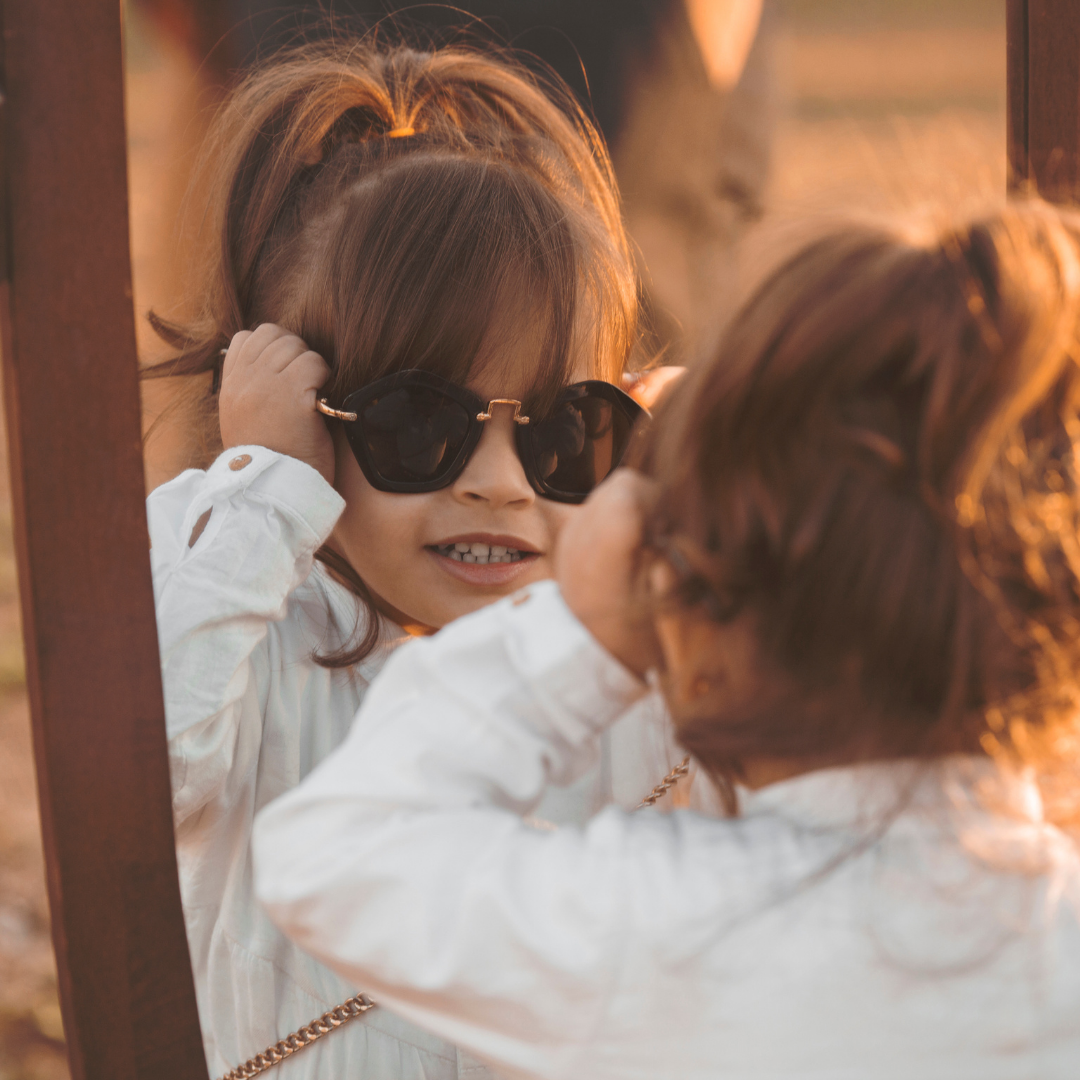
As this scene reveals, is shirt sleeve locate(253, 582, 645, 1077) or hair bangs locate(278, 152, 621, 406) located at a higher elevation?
hair bangs locate(278, 152, 621, 406)

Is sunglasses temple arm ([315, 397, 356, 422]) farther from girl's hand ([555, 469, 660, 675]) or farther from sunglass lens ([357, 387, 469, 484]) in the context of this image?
girl's hand ([555, 469, 660, 675])

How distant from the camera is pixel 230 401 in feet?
3.09

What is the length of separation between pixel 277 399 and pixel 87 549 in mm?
411

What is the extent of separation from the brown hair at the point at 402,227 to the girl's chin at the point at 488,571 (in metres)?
0.09

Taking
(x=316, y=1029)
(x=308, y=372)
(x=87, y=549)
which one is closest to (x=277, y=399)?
(x=308, y=372)

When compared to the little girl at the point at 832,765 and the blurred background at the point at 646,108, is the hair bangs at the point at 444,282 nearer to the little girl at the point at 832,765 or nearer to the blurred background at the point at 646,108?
the blurred background at the point at 646,108

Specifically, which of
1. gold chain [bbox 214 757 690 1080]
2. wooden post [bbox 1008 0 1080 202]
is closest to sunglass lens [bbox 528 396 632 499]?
gold chain [bbox 214 757 690 1080]

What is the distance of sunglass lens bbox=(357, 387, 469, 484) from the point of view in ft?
2.94

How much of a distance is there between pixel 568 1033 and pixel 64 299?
1.35ft

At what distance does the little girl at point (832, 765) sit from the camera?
456mm

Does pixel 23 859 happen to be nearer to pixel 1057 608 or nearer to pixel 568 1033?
pixel 568 1033

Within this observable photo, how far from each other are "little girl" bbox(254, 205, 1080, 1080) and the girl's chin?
480 millimetres

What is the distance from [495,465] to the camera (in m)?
0.94

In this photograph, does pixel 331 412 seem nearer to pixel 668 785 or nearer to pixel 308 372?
pixel 308 372
